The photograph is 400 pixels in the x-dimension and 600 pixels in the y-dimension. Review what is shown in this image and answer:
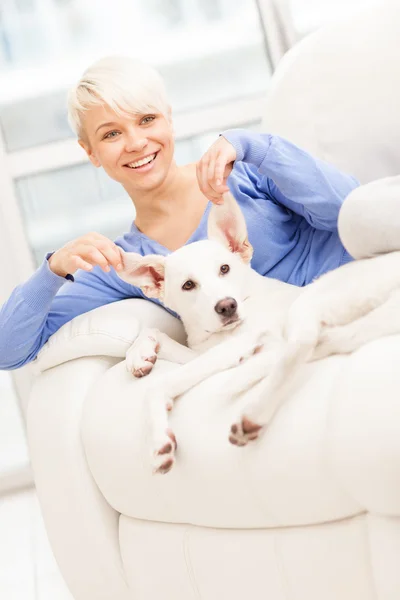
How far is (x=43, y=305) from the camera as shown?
1.76 meters

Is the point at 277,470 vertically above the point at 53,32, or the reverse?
the point at 53,32

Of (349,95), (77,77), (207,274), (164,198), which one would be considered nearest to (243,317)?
(207,274)

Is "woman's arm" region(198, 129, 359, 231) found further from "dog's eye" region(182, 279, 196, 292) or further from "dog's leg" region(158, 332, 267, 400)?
"dog's leg" region(158, 332, 267, 400)

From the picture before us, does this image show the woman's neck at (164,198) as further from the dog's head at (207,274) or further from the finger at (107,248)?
the finger at (107,248)

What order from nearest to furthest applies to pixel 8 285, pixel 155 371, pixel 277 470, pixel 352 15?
pixel 277 470, pixel 155 371, pixel 352 15, pixel 8 285

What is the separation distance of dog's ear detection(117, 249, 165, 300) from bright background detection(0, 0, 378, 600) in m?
1.69

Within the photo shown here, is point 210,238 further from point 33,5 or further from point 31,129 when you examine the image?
point 33,5

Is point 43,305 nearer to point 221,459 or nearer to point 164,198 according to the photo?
point 164,198

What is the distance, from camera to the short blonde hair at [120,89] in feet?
6.17

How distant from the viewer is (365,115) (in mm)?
2129

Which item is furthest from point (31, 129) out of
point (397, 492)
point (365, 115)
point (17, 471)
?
point (397, 492)

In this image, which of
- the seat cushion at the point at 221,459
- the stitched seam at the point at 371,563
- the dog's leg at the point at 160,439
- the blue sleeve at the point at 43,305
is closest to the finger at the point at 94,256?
the blue sleeve at the point at 43,305

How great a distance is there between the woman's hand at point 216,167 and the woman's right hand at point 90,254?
0.76 ft

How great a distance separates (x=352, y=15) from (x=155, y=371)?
1.31 m
